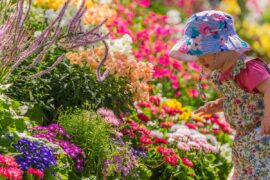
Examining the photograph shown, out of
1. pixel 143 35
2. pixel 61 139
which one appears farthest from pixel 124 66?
pixel 143 35

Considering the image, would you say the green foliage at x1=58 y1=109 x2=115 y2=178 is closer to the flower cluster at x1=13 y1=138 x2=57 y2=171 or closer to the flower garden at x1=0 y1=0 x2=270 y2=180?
the flower garden at x1=0 y1=0 x2=270 y2=180

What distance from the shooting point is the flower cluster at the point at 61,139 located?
184 inches

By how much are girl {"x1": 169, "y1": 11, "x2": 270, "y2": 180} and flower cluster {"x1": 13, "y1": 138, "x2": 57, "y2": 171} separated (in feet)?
3.40

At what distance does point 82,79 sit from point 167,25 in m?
4.12

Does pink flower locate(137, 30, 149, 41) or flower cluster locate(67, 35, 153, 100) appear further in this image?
pink flower locate(137, 30, 149, 41)

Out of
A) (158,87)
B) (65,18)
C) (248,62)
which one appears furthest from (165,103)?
(248,62)

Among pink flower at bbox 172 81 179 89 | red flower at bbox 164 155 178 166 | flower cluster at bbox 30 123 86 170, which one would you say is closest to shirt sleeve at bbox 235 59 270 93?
flower cluster at bbox 30 123 86 170

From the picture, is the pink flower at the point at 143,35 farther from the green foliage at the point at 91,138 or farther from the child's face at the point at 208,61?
the child's face at the point at 208,61

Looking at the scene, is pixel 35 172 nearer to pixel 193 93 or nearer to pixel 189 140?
pixel 189 140

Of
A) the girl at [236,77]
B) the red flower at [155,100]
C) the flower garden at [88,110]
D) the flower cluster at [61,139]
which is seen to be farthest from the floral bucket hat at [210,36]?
the red flower at [155,100]

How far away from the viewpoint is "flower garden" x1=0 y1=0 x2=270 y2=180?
174 inches

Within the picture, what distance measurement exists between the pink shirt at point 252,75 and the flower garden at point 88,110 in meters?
0.86

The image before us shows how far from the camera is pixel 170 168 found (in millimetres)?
5738

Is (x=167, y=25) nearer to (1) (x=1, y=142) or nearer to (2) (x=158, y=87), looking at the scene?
(2) (x=158, y=87)
